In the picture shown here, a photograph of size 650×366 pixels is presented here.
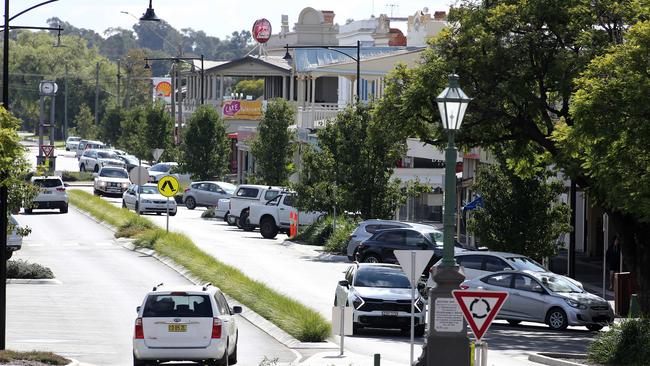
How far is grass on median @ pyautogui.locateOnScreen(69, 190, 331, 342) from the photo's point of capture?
27656 millimetres

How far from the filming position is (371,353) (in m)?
25.9

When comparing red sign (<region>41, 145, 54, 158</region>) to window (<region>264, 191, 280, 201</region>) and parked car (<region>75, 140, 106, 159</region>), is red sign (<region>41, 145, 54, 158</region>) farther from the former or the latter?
parked car (<region>75, 140, 106, 159</region>)

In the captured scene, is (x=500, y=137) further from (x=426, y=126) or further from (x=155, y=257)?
(x=155, y=257)

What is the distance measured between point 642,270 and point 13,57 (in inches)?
6353

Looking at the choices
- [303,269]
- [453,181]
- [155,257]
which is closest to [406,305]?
[453,181]

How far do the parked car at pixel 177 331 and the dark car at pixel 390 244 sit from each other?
19239mm

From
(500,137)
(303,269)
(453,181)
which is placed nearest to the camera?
(453,181)

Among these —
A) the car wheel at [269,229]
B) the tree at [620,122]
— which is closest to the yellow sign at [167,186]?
the car wheel at [269,229]

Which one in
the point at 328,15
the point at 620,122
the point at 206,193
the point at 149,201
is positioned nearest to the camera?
the point at 620,122

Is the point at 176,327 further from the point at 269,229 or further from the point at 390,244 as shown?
the point at 269,229

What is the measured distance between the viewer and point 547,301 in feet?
104

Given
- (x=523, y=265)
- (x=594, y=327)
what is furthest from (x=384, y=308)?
(x=523, y=265)

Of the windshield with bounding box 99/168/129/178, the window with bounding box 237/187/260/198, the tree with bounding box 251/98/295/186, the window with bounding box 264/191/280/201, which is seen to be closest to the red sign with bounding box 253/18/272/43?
the windshield with bounding box 99/168/129/178

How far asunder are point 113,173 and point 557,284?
1974 inches
